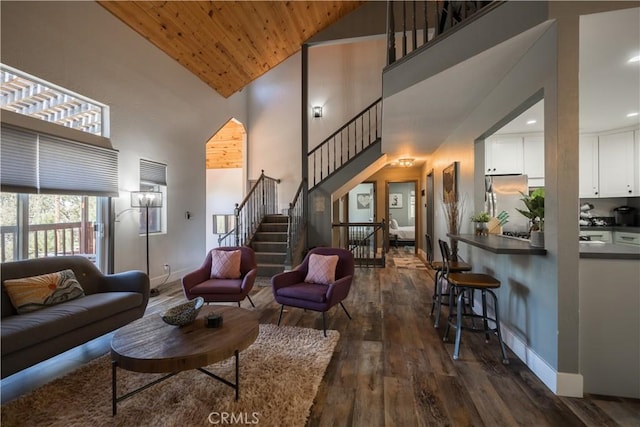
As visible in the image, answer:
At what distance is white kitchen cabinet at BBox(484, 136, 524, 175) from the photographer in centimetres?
434

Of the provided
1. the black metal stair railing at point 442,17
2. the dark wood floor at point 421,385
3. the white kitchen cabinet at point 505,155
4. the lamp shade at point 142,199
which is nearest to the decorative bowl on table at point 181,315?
the dark wood floor at point 421,385

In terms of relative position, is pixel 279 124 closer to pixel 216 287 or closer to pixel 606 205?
pixel 216 287

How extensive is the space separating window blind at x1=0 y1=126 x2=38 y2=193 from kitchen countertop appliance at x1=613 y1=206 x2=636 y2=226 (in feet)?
25.2

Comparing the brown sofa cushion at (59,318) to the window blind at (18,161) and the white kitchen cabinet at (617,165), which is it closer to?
the window blind at (18,161)

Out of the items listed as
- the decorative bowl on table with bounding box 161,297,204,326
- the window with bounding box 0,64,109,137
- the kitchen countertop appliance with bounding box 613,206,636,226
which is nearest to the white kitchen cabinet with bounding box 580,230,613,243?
the kitchen countertop appliance with bounding box 613,206,636,226

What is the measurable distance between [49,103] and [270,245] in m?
3.68

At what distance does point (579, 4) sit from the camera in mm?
1827

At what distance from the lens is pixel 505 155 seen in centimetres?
439

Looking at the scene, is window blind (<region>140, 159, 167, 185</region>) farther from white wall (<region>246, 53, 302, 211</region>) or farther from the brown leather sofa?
white wall (<region>246, 53, 302, 211</region>)

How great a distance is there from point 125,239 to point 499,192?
17.7ft

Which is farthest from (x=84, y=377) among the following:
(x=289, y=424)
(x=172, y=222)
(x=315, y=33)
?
(x=315, y=33)

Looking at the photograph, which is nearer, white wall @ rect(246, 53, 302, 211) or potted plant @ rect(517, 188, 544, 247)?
potted plant @ rect(517, 188, 544, 247)

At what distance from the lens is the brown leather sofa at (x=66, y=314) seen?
1.92m

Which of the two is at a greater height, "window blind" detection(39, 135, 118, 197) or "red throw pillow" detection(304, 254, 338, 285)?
"window blind" detection(39, 135, 118, 197)
